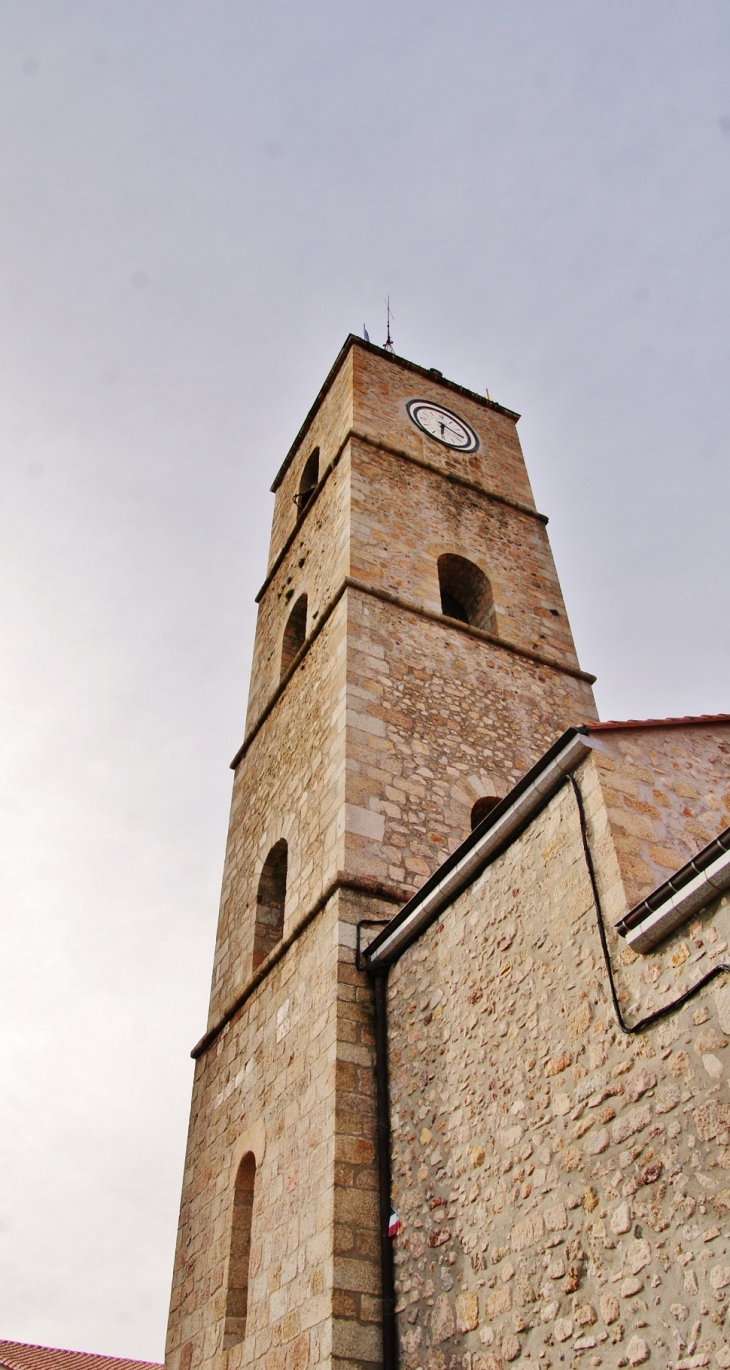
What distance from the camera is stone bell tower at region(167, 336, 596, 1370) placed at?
5.56 m

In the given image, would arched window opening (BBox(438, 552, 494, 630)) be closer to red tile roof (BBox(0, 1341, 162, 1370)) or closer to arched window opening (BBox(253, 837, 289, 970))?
arched window opening (BBox(253, 837, 289, 970))

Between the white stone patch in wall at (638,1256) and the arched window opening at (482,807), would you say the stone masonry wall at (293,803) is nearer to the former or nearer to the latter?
the arched window opening at (482,807)

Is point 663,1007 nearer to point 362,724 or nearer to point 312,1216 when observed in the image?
point 312,1216

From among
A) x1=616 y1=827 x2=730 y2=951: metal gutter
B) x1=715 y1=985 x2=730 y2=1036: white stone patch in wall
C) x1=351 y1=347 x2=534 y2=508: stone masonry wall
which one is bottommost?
x1=715 y1=985 x2=730 y2=1036: white stone patch in wall

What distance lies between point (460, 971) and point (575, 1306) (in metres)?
1.84

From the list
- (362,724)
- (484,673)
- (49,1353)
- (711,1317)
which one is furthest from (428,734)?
(49,1353)

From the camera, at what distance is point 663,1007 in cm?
377

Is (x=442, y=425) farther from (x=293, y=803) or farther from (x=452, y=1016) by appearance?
(x=452, y=1016)

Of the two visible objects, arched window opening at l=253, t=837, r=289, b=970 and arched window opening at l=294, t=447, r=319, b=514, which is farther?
arched window opening at l=294, t=447, r=319, b=514

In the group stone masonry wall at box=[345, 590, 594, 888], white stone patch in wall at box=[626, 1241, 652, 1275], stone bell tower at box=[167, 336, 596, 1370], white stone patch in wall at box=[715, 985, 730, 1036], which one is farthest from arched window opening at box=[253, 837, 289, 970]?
white stone patch in wall at box=[715, 985, 730, 1036]

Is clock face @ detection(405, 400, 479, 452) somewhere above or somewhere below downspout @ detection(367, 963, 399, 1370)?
above

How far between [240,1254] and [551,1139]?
315 centimetres

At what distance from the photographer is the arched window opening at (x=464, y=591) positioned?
1035 centimetres

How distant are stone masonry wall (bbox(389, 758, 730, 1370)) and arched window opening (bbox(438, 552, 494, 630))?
511cm
